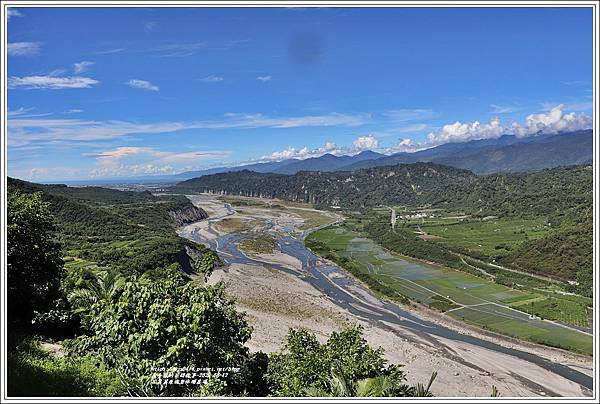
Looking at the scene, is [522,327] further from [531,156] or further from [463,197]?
[531,156]

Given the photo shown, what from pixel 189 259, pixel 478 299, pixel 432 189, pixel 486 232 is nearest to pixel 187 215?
pixel 189 259

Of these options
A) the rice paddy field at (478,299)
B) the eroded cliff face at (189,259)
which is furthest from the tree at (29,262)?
the eroded cliff face at (189,259)

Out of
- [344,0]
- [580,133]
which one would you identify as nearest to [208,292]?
[344,0]

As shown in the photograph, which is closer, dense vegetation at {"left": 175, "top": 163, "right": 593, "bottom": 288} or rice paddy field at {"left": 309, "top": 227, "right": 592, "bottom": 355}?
rice paddy field at {"left": 309, "top": 227, "right": 592, "bottom": 355}

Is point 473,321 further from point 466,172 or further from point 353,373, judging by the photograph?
point 466,172

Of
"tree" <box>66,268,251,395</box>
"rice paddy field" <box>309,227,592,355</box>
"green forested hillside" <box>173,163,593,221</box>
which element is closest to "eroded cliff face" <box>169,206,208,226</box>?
"rice paddy field" <box>309,227,592,355</box>

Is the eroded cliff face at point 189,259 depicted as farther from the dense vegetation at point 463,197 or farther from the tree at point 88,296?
the tree at point 88,296

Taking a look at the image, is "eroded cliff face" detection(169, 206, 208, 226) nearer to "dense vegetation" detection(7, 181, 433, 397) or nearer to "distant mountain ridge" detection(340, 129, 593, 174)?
"dense vegetation" detection(7, 181, 433, 397)
